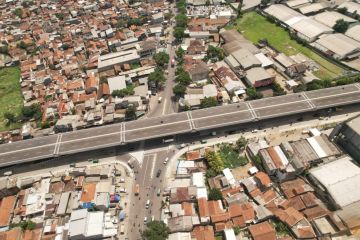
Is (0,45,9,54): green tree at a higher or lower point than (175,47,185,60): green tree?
higher

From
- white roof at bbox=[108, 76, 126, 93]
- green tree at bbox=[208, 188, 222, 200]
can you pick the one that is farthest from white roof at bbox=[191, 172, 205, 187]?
white roof at bbox=[108, 76, 126, 93]

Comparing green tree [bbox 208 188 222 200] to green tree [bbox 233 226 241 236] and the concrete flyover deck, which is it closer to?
green tree [bbox 233 226 241 236]

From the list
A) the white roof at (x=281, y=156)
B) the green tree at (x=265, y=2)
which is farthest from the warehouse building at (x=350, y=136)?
the green tree at (x=265, y=2)

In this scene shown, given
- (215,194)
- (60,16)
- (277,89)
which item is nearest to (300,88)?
(277,89)

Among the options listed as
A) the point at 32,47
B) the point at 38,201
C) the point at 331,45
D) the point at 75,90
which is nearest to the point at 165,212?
the point at 38,201

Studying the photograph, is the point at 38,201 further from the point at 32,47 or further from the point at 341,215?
the point at 32,47
